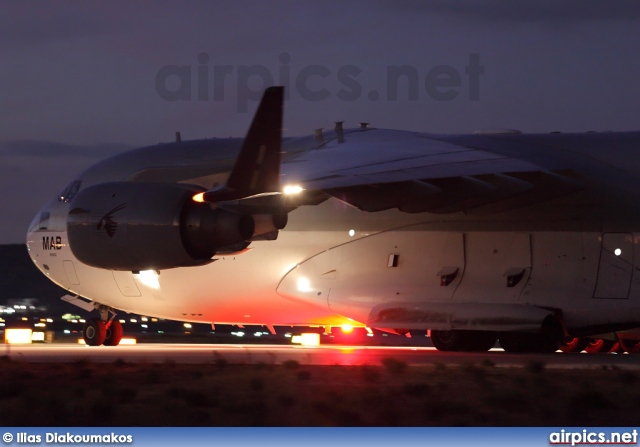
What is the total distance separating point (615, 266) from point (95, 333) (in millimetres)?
9530

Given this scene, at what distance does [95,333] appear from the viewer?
69.0ft

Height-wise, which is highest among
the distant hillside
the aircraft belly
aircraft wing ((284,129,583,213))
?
aircraft wing ((284,129,583,213))

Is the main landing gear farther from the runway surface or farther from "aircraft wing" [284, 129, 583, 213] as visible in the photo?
"aircraft wing" [284, 129, 583, 213]

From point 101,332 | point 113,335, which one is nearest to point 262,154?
point 101,332

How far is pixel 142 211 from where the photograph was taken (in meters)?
15.4

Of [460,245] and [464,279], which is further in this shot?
[460,245]

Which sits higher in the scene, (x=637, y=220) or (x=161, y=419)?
(x=637, y=220)

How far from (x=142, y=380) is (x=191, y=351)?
6.60m

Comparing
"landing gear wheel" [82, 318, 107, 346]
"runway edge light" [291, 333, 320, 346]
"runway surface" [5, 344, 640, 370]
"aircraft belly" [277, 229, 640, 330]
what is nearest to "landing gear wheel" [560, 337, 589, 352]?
"runway surface" [5, 344, 640, 370]

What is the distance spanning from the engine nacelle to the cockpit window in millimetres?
4933

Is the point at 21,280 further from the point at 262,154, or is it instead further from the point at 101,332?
the point at 262,154

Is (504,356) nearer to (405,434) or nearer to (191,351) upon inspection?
(191,351)

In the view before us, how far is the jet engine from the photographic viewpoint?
1496 cm

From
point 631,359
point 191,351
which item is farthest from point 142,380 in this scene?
point 631,359
